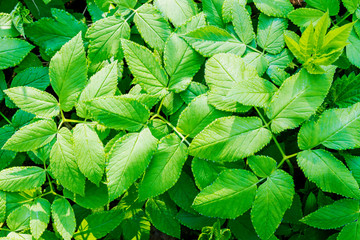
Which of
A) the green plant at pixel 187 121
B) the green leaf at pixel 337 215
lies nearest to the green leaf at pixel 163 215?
the green plant at pixel 187 121

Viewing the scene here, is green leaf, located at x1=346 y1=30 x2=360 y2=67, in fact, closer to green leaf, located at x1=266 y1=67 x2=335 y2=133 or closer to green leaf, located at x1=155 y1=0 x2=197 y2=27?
green leaf, located at x1=266 y1=67 x2=335 y2=133

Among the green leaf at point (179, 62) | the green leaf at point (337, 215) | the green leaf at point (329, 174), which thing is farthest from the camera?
the green leaf at point (179, 62)

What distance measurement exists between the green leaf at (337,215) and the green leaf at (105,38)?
1383mm

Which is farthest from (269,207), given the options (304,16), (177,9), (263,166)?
(177,9)

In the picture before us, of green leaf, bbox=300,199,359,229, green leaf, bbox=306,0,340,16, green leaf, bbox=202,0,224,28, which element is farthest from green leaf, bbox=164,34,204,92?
green leaf, bbox=300,199,359,229

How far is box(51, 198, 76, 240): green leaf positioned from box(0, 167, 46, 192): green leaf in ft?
0.52

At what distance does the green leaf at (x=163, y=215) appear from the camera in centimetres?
172

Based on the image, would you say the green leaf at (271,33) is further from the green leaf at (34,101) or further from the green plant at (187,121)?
the green leaf at (34,101)

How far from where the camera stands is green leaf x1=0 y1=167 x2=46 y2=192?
158cm

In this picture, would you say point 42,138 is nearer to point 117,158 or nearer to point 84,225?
point 117,158

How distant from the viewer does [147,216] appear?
1747 millimetres

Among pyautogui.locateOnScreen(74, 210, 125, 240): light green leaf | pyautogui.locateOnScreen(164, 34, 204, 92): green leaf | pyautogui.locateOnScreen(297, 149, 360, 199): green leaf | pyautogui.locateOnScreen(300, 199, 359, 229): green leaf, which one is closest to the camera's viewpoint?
pyautogui.locateOnScreen(297, 149, 360, 199): green leaf

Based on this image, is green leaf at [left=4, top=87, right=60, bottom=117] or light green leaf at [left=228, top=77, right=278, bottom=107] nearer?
light green leaf at [left=228, top=77, right=278, bottom=107]

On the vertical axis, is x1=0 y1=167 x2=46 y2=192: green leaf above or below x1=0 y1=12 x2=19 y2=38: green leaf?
below
